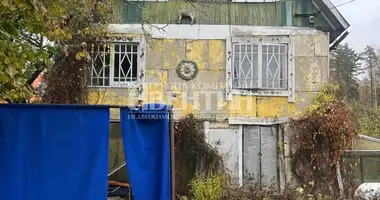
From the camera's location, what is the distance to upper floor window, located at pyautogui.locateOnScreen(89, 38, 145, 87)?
11.3m

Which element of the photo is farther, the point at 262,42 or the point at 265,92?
the point at 262,42

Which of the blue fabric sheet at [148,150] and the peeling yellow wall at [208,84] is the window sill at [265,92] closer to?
the peeling yellow wall at [208,84]


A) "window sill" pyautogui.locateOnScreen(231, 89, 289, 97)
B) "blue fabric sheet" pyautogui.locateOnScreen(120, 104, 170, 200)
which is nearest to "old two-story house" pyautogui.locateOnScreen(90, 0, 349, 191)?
"window sill" pyautogui.locateOnScreen(231, 89, 289, 97)

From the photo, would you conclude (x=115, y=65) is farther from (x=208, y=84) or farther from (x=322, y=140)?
(x=322, y=140)

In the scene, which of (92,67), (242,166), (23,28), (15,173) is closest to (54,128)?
(15,173)

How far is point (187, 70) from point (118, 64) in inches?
71.6

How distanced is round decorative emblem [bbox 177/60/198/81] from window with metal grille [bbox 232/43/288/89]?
3.42ft

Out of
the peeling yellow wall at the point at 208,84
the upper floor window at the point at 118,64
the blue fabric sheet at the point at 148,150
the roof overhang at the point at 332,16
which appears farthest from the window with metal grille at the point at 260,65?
the blue fabric sheet at the point at 148,150

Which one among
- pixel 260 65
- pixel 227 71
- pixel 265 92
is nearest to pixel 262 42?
pixel 260 65

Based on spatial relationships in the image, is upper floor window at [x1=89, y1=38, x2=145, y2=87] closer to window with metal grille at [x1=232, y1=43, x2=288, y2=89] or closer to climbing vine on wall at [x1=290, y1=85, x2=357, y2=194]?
window with metal grille at [x1=232, y1=43, x2=288, y2=89]

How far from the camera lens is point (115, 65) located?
1140 centimetres

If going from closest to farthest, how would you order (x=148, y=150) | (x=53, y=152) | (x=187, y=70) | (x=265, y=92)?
(x=53, y=152) < (x=148, y=150) < (x=265, y=92) < (x=187, y=70)

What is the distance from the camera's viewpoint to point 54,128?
611 cm

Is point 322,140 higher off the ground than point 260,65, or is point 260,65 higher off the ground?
point 260,65
